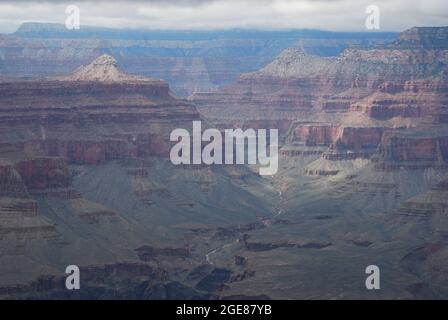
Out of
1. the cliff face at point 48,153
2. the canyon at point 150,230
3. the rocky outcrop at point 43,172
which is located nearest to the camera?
the canyon at point 150,230

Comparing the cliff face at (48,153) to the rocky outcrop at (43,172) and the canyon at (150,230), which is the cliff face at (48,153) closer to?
the rocky outcrop at (43,172)

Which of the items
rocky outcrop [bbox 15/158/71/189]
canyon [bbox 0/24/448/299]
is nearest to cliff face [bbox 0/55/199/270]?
rocky outcrop [bbox 15/158/71/189]

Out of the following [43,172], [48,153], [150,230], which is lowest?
[150,230]

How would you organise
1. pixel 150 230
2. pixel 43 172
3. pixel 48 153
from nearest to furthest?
1. pixel 43 172
2. pixel 150 230
3. pixel 48 153

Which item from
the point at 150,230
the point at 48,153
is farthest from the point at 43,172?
the point at 48,153

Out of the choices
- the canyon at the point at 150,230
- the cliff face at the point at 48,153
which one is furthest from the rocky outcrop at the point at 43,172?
the canyon at the point at 150,230

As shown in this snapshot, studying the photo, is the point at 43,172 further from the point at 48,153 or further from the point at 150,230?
the point at 48,153

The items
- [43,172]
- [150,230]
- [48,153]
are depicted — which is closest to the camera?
→ [43,172]

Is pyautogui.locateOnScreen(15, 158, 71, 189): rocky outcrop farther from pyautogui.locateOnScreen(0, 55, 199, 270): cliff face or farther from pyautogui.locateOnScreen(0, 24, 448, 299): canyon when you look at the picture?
pyautogui.locateOnScreen(0, 24, 448, 299): canyon

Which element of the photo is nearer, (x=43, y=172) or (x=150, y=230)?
(x=43, y=172)

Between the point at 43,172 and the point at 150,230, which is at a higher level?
the point at 43,172

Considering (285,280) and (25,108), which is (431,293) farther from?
(25,108)
